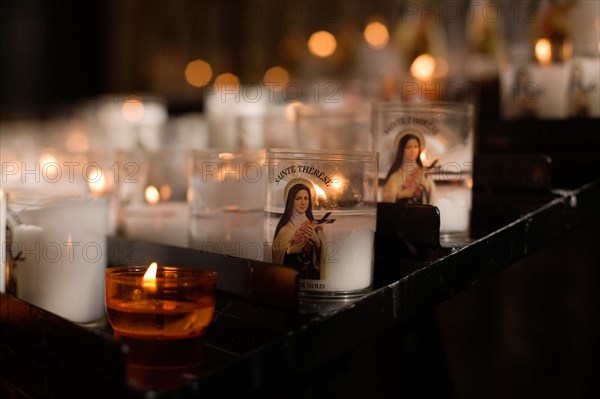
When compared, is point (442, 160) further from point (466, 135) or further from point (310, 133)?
point (310, 133)

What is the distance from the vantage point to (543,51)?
1263 mm

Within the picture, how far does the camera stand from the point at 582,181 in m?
1.23

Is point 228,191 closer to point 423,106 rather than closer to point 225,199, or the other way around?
point 225,199

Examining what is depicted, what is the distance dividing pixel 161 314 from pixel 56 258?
27cm

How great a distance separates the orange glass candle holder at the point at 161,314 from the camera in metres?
0.71

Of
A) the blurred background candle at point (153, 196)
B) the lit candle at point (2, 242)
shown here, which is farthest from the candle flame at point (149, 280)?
the blurred background candle at point (153, 196)

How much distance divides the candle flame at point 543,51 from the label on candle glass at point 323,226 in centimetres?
59

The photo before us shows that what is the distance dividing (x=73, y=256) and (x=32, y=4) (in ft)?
13.6

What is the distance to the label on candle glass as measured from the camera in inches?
31.9

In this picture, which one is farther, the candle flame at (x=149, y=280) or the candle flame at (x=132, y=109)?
the candle flame at (x=132, y=109)

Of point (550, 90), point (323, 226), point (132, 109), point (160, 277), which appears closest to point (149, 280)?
point (160, 277)

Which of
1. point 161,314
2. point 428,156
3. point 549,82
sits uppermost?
point 549,82

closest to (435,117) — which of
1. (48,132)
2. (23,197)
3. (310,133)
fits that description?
(310,133)

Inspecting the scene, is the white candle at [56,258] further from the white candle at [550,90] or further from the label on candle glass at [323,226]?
the white candle at [550,90]
